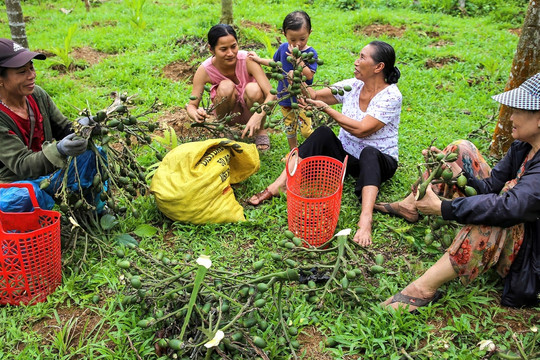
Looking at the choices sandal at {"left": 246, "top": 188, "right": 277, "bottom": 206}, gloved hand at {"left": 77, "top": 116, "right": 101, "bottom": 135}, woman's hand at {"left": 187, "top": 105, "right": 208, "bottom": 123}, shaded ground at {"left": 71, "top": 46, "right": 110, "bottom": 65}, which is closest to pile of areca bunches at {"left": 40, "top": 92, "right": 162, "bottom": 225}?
gloved hand at {"left": 77, "top": 116, "right": 101, "bottom": 135}

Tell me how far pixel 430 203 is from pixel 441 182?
0.15 m

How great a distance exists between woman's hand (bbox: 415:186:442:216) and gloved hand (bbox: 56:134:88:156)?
1837 millimetres

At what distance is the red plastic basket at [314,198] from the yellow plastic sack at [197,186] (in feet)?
1.56

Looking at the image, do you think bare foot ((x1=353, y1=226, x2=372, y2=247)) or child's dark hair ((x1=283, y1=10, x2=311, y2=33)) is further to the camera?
child's dark hair ((x1=283, y1=10, x2=311, y2=33))

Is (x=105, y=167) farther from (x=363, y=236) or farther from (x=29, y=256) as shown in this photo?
(x=363, y=236)

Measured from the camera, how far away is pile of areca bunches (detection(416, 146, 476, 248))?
2.34m

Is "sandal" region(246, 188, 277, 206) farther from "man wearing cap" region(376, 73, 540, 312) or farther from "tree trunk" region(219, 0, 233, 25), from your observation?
"tree trunk" region(219, 0, 233, 25)

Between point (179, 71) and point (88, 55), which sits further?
point (88, 55)

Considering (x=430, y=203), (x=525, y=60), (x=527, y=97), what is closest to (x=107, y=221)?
(x=430, y=203)

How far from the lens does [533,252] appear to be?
221 cm

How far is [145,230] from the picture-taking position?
298cm

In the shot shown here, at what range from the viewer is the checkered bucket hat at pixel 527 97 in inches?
81.9

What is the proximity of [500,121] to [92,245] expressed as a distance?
10.6 feet

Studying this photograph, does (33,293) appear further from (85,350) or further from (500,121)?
(500,121)
